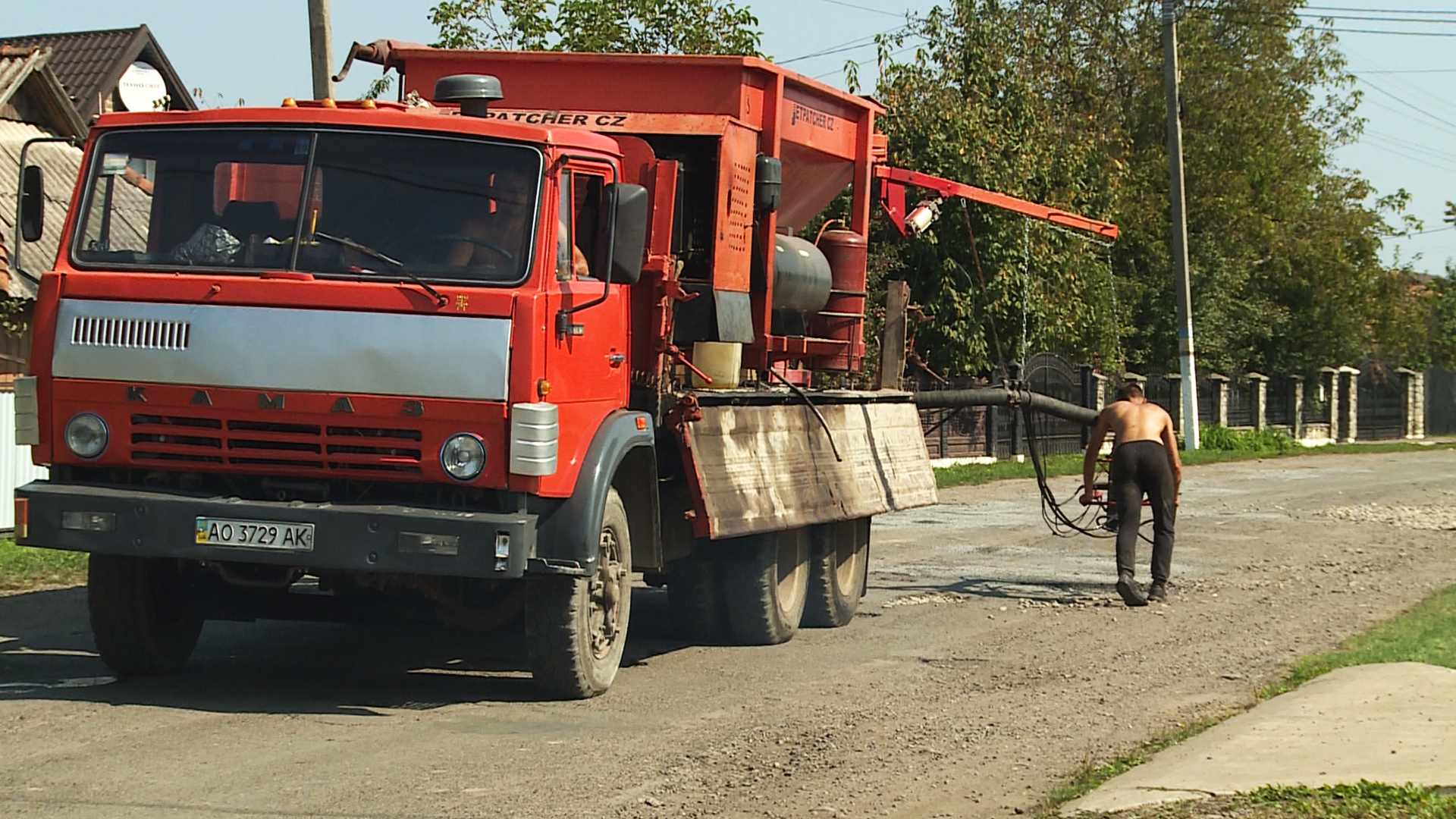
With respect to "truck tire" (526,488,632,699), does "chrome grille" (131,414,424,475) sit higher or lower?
higher

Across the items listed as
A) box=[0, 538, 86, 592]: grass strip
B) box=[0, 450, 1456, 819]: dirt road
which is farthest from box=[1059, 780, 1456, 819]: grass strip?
box=[0, 538, 86, 592]: grass strip

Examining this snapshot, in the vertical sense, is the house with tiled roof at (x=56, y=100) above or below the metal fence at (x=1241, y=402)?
above

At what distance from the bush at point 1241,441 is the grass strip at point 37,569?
91.3 feet

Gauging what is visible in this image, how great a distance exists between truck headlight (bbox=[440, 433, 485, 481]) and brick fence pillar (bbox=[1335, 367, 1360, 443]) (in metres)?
44.2

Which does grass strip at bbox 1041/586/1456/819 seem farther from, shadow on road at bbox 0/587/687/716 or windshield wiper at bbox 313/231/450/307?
windshield wiper at bbox 313/231/450/307

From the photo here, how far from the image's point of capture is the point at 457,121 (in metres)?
7.68

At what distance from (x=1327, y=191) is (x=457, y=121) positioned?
44.3 meters

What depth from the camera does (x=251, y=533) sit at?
7.37 m

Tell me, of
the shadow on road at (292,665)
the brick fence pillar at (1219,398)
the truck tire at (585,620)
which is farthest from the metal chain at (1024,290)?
the truck tire at (585,620)

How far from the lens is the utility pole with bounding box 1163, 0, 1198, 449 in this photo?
33.9 metres

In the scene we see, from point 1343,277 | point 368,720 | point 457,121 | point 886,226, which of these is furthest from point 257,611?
point 1343,277

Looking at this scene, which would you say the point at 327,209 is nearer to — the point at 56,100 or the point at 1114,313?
the point at 56,100

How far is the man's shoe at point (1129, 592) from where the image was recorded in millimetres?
12109

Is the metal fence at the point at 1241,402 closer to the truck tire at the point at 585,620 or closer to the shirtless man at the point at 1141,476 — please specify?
the shirtless man at the point at 1141,476
